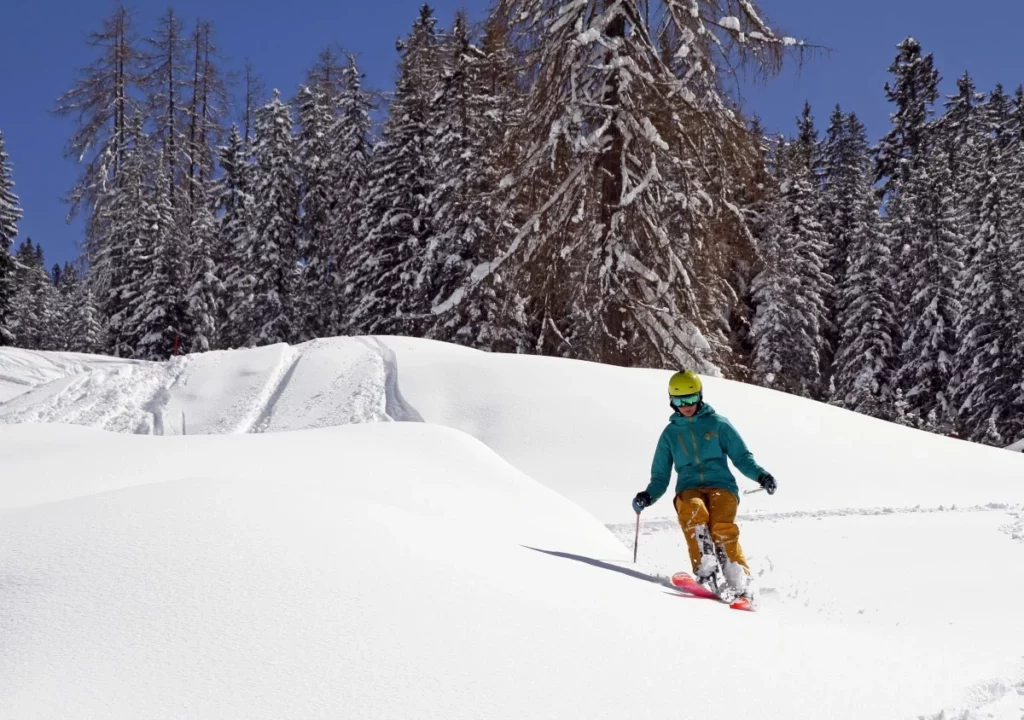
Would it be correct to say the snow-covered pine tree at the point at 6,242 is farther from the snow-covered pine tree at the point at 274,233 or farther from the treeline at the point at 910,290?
the treeline at the point at 910,290

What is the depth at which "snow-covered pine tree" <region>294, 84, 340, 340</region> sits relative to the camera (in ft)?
111

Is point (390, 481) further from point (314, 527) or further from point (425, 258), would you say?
point (425, 258)

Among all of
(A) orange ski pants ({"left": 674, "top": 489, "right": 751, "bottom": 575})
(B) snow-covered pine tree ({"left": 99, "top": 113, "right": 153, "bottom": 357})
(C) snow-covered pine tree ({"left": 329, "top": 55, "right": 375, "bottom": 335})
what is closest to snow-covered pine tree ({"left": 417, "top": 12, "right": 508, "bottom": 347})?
(C) snow-covered pine tree ({"left": 329, "top": 55, "right": 375, "bottom": 335})

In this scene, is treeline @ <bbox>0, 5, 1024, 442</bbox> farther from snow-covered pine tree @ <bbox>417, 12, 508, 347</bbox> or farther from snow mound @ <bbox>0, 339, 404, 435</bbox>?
snow mound @ <bbox>0, 339, 404, 435</bbox>

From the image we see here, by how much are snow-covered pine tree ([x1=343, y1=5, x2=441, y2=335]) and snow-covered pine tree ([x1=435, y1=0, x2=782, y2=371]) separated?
13.1m

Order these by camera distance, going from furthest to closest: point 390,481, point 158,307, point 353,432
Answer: point 158,307 → point 353,432 → point 390,481

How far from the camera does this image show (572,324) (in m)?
16.5

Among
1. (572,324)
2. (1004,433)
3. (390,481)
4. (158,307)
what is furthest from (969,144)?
(390,481)

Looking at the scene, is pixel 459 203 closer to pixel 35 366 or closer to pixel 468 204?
pixel 468 204

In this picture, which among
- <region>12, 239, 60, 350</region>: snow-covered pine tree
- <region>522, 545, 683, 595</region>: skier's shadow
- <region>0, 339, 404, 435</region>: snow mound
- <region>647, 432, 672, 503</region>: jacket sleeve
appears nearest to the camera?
<region>522, 545, 683, 595</region>: skier's shadow

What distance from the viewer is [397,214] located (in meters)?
28.3

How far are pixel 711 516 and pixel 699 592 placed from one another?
2.06ft

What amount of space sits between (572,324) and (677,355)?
3.01 metres

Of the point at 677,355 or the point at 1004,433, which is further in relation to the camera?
the point at 1004,433
